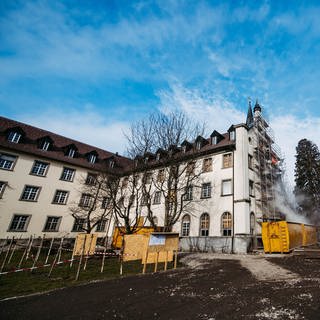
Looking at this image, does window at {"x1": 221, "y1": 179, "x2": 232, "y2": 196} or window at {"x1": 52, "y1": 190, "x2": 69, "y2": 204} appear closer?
window at {"x1": 221, "y1": 179, "x2": 232, "y2": 196}

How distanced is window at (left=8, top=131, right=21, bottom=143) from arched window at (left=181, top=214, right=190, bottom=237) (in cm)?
2366

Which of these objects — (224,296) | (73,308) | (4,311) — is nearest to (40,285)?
(4,311)

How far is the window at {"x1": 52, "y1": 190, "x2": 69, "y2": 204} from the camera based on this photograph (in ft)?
90.9

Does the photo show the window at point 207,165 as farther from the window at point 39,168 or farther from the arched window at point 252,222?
the window at point 39,168

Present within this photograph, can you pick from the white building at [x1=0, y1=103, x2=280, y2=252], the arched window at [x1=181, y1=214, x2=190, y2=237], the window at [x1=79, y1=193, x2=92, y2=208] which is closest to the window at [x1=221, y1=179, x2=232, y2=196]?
the white building at [x1=0, y1=103, x2=280, y2=252]

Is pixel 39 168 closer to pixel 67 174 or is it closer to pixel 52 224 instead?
pixel 67 174

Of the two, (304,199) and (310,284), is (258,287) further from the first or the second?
(304,199)

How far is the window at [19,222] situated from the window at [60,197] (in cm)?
366

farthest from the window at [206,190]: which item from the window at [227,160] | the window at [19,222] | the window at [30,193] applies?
the window at [19,222]

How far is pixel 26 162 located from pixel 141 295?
25.7 m

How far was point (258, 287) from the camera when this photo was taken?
698 cm

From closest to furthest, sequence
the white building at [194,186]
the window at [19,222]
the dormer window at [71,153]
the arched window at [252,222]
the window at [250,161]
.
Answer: the arched window at [252,222] → the white building at [194,186] → the window at [250,161] → the window at [19,222] → the dormer window at [71,153]

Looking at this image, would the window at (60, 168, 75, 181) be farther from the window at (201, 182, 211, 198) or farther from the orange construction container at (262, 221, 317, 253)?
the orange construction container at (262, 221, 317, 253)

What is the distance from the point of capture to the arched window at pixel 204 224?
22.1m
